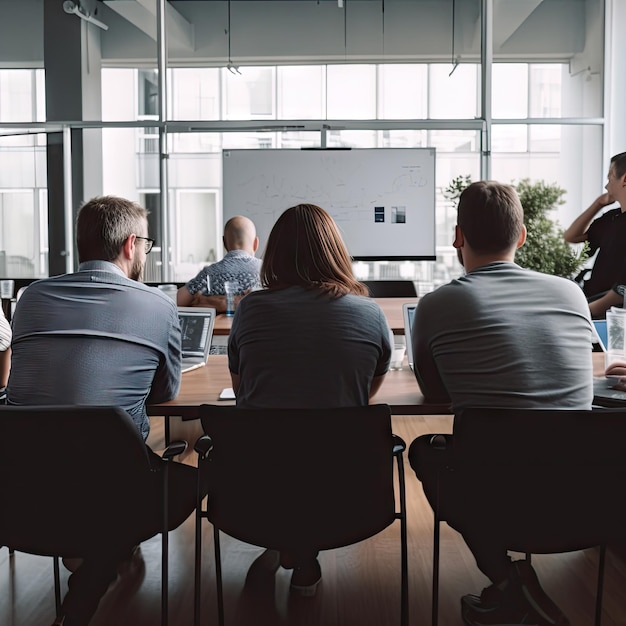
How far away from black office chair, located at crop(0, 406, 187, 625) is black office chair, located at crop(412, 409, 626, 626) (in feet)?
2.61

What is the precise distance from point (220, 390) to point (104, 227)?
0.61 meters

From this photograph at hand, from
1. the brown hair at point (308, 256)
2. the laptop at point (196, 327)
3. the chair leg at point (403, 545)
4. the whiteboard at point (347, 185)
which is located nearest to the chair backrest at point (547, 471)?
the chair leg at point (403, 545)

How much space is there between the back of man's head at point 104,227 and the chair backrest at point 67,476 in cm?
65

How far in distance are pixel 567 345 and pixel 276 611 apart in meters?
1.20

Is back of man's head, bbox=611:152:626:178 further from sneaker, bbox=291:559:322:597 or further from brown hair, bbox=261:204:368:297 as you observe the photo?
sneaker, bbox=291:559:322:597

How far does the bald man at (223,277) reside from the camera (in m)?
4.12

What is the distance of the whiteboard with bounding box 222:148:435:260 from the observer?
7.15m

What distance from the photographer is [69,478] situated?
182 cm

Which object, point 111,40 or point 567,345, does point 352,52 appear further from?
point 567,345

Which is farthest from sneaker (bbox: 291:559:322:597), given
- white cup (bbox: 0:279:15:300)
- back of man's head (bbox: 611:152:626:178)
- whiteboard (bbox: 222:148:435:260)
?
whiteboard (bbox: 222:148:435:260)

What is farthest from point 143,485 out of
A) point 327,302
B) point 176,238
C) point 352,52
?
point 352,52

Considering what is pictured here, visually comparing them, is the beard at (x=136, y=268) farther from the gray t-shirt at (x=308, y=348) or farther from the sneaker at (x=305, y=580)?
the sneaker at (x=305, y=580)

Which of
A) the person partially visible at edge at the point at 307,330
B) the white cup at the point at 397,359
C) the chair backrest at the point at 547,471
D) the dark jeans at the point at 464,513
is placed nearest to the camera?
the chair backrest at the point at 547,471

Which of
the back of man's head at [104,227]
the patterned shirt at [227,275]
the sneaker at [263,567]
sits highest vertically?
the back of man's head at [104,227]
